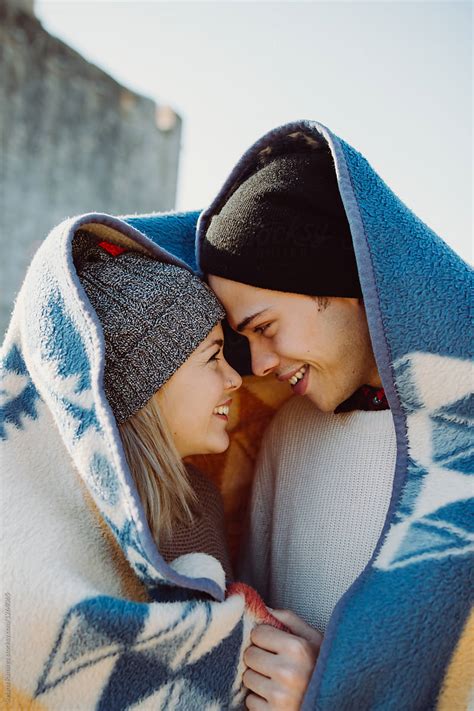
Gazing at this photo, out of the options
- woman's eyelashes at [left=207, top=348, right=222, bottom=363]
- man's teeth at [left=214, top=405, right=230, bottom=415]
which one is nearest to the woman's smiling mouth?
man's teeth at [left=214, top=405, right=230, bottom=415]

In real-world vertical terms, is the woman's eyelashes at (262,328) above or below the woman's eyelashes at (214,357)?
above

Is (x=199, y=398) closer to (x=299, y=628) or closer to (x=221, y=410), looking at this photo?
(x=221, y=410)

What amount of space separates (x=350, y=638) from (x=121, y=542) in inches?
16.7

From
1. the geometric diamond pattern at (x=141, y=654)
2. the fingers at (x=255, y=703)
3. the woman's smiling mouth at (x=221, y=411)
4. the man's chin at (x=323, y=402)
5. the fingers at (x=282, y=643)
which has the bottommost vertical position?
the fingers at (x=255, y=703)

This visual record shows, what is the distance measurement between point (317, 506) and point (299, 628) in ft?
1.00

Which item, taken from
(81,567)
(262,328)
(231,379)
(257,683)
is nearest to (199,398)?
(231,379)

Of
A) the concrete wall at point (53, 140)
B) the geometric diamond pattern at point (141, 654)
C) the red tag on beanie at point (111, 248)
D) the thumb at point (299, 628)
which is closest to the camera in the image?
the geometric diamond pattern at point (141, 654)

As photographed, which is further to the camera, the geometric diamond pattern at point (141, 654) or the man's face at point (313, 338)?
the man's face at point (313, 338)

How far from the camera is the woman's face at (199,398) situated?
145 centimetres

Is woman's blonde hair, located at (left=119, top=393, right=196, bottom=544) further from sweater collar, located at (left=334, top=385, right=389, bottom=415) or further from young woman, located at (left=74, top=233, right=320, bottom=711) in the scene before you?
sweater collar, located at (left=334, top=385, right=389, bottom=415)

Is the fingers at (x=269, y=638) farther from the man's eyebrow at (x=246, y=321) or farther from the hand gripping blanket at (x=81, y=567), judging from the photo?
the man's eyebrow at (x=246, y=321)

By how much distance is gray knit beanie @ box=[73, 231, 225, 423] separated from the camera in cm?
135

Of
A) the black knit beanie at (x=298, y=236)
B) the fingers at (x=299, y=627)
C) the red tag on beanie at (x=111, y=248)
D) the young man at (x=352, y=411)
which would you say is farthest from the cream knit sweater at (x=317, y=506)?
the red tag on beanie at (x=111, y=248)

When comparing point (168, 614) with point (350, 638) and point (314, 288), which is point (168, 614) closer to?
point (350, 638)
